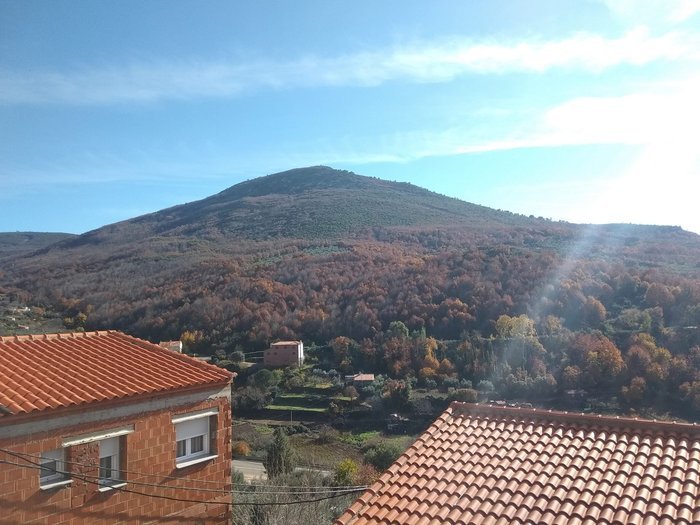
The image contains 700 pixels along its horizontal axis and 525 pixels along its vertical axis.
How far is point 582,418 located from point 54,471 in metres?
6.09

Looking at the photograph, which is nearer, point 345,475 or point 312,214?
point 345,475

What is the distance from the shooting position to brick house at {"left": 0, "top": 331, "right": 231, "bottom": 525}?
613cm

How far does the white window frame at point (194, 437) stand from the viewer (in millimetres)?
7668

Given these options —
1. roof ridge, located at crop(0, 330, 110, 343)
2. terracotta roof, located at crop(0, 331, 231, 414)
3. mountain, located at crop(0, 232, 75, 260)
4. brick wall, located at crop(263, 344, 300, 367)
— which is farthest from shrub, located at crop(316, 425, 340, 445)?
mountain, located at crop(0, 232, 75, 260)

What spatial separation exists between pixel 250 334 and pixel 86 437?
4912cm

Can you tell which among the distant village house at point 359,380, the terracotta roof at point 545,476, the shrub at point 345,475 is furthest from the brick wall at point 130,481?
the distant village house at point 359,380

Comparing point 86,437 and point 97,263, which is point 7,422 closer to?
point 86,437

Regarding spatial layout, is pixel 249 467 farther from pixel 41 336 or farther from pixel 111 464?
pixel 111 464

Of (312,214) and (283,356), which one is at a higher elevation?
(312,214)

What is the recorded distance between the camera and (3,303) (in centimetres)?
5041

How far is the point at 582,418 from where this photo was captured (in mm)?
6379

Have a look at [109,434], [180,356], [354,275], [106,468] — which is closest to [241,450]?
[180,356]

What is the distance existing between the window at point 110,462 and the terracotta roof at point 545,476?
3399mm

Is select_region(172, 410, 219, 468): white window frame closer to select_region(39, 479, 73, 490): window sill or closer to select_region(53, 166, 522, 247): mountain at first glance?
select_region(39, 479, 73, 490): window sill
